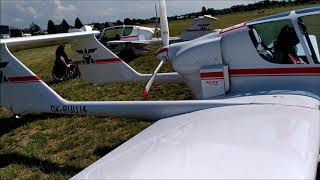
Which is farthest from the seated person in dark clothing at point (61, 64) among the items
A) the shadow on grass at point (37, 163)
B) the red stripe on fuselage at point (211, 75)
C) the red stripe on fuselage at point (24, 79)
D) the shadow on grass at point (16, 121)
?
the red stripe on fuselage at point (211, 75)

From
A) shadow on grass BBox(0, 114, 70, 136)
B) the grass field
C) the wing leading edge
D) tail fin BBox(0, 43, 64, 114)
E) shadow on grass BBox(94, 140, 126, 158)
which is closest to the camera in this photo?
the wing leading edge

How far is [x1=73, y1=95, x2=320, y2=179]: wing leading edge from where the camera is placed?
3139 mm

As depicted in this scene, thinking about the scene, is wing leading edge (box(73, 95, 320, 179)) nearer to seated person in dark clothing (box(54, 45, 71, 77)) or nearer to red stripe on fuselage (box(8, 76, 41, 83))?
red stripe on fuselage (box(8, 76, 41, 83))

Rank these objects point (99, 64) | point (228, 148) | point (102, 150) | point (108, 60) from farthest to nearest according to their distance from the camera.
A: point (99, 64) < point (108, 60) < point (102, 150) < point (228, 148)

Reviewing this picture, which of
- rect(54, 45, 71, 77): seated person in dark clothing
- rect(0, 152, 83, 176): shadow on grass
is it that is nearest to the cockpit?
rect(0, 152, 83, 176): shadow on grass

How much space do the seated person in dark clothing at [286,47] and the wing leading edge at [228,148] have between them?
82 centimetres

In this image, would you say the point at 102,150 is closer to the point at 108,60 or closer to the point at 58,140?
the point at 58,140

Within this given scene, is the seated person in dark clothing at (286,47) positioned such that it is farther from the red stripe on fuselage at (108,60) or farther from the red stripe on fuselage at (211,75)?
the red stripe on fuselage at (108,60)

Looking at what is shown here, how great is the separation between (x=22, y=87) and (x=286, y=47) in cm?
453

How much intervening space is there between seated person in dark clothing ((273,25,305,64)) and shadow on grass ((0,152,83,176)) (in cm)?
351

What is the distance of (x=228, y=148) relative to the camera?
3611mm

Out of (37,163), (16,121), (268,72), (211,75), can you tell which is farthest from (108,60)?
(268,72)

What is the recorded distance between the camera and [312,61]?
5.31m

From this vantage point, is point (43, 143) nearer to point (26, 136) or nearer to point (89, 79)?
point (26, 136)
